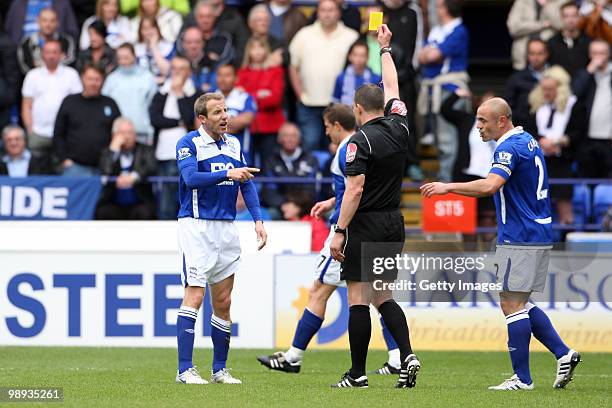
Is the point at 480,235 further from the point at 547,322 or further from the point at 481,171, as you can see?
the point at 547,322

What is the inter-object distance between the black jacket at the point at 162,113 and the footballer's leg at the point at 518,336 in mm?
7841

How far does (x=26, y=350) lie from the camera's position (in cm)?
1355

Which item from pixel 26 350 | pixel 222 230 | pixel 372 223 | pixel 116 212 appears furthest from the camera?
pixel 116 212

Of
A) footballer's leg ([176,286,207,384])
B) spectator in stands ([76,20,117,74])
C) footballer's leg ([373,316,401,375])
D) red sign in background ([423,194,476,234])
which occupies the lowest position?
footballer's leg ([373,316,401,375])

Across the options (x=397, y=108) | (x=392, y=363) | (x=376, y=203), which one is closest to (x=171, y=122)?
(x=392, y=363)

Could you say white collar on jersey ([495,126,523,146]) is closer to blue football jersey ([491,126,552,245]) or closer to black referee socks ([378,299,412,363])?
blue football jersey ([491,126,552,245])

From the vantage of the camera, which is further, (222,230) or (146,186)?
(146,186)

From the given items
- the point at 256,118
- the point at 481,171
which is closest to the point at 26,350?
the point at 256,118

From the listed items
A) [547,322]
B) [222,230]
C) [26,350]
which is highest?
[222,230]

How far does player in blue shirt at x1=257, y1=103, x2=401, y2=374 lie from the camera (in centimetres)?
1116

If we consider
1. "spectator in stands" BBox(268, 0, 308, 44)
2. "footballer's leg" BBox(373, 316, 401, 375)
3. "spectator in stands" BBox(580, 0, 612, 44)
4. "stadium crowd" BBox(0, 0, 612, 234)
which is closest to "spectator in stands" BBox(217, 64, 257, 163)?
"stadium crowd" BBox(0, 0, 612, 234)

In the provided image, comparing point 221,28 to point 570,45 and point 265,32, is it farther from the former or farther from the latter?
point 570,45

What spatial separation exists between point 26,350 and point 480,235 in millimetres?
6019

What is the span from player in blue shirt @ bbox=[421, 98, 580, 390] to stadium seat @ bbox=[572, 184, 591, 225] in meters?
6.94
